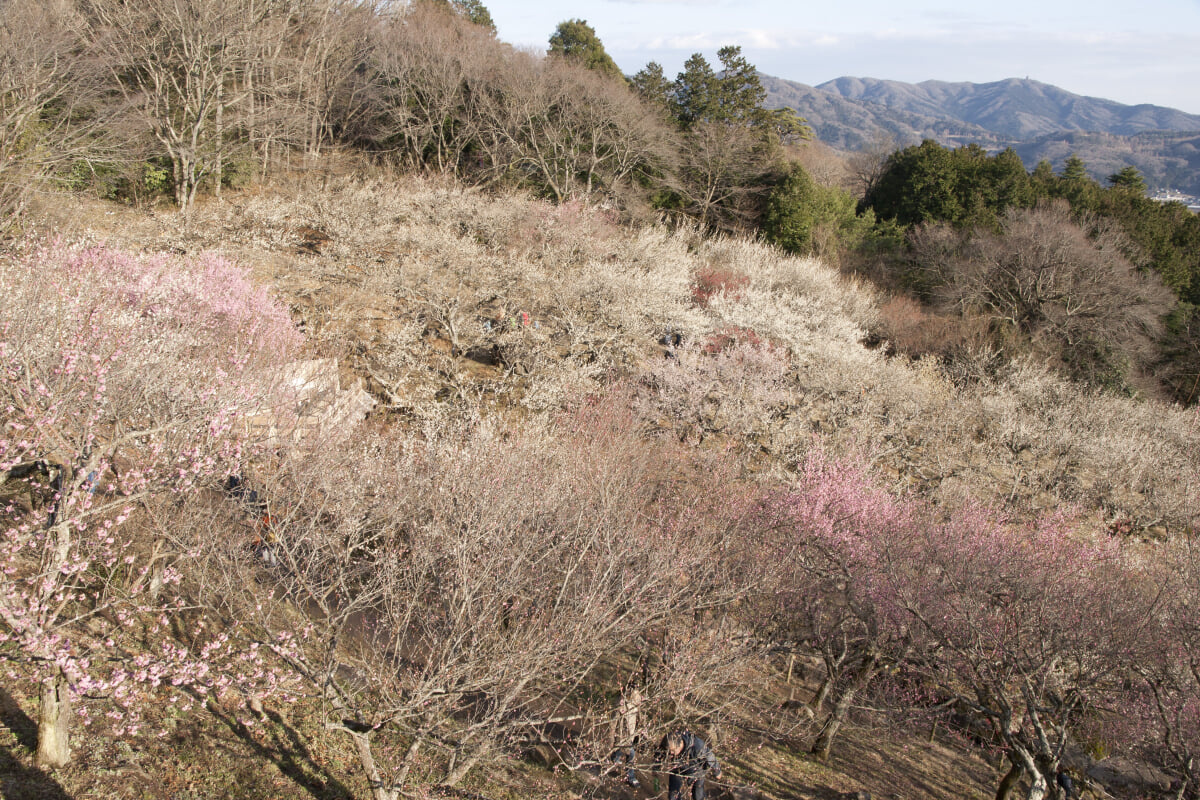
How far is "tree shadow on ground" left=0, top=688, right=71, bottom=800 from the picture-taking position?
529cm

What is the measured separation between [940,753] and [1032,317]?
16.9 meters

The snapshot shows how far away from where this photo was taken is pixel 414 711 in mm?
5613

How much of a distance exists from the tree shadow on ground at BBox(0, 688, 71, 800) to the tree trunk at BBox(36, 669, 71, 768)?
12 centimetres

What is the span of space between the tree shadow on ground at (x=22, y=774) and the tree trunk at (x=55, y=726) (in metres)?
0.12

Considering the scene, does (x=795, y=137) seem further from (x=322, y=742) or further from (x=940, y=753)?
(x=322, y=742)

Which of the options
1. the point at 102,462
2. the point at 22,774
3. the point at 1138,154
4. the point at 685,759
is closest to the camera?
the point at 22,774

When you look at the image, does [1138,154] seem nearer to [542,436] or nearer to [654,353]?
[654,353]

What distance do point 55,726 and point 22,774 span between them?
459mm

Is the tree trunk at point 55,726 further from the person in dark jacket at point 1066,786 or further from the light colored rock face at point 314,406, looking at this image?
the person in dark jacket at point 1066,786

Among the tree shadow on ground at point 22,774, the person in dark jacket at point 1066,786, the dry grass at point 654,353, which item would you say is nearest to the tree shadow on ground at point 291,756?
the tree shadow on ground at point 22,774

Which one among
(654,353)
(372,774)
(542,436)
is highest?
(654,353)

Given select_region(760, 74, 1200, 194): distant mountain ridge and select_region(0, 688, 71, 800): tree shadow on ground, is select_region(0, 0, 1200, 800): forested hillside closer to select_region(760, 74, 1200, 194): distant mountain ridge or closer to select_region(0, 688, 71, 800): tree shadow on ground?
select_region(0, 688, 71, 800): tree shadow on ground

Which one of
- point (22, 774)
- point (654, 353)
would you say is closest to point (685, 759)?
point (22, 774)

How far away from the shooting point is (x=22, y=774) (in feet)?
17.8
